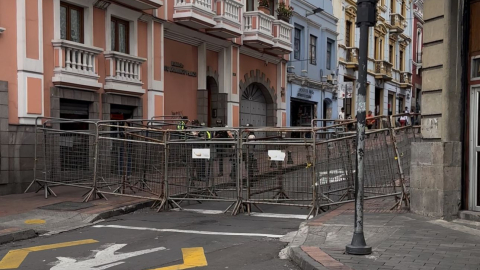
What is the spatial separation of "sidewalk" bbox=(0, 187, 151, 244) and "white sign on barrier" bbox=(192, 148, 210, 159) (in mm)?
1540

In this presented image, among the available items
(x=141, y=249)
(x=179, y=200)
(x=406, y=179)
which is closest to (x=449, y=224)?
(x=406, y=179)

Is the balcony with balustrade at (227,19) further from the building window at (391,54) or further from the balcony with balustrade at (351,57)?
the building window at (391,54)

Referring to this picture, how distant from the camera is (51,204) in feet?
34.3

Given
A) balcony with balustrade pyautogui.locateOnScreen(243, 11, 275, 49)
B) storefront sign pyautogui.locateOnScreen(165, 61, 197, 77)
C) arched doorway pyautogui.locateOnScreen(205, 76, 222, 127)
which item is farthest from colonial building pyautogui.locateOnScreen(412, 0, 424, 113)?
storefront sign pyautogui.locateOnScreen(165, 61, 197, 77)

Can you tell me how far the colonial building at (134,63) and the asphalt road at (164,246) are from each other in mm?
5108

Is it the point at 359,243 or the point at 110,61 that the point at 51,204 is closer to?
the point at 110,61

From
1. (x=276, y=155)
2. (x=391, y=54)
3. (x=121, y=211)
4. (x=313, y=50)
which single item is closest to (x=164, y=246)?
(x=121, y=211)

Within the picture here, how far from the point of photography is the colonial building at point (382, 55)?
3250 cm

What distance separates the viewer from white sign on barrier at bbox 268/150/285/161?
382 inches

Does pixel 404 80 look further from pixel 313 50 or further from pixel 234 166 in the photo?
pixel 234 166

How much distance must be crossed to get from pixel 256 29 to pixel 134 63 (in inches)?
321

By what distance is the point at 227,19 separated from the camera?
66.2ft

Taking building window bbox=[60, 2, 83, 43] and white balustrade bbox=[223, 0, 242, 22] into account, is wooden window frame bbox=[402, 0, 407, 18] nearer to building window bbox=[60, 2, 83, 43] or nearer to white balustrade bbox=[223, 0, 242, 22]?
white balustrade bbox=[223, 0, 242, 22]

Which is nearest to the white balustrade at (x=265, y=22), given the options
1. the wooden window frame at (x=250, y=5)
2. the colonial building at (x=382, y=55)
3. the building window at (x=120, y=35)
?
the wooden window frame at (x=250, y=5)
